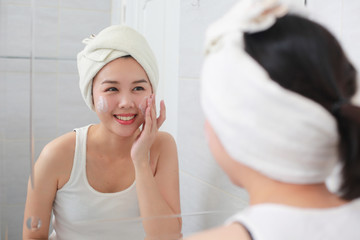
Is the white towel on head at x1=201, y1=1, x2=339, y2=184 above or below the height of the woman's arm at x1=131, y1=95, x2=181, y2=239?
above

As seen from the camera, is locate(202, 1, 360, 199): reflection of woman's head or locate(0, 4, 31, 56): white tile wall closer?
locate(202, 1, 360, 199): reflection of woman's head

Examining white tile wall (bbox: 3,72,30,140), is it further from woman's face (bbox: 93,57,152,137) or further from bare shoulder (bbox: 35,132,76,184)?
woman's face (bbox: 93,57,152,137)

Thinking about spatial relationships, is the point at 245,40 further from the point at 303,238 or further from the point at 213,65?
the point at 303,238

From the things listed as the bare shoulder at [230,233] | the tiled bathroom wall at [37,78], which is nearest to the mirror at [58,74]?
the tiled bathroom wall at [37,78]

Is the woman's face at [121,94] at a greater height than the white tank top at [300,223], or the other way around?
the woman's face at [121,94]

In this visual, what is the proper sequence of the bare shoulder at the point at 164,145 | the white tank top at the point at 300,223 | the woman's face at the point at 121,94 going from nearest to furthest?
the white tank top at the point at 300,223 → the woman's face at the point at 121,94 → the bare shoulder at the point at 164,145

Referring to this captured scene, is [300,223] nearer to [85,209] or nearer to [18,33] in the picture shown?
[85,209]

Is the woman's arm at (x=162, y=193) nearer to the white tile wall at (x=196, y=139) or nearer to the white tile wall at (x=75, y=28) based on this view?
the white tile wall at (x=196, y=139)

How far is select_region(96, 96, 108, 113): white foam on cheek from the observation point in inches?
33.6

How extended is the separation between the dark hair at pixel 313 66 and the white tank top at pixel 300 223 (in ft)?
0.18

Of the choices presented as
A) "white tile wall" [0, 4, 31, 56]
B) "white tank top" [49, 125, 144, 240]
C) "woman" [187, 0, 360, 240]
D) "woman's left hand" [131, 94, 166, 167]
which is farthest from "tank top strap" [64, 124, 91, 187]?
"woman" [187, 0, 360, 240]

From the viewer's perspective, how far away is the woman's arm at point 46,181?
0.88 meters

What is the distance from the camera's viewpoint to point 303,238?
1.53 ft

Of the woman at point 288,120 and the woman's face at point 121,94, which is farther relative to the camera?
the woman's face at point 121,94
